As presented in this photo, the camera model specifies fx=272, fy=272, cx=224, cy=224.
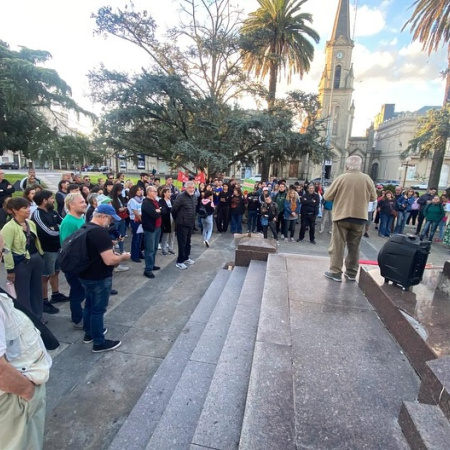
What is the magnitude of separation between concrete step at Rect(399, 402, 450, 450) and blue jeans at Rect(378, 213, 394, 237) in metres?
10.4

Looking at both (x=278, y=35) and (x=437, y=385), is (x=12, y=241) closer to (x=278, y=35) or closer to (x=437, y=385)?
(x=437, y=385)

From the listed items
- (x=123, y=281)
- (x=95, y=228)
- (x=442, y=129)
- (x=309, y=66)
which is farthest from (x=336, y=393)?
A: (x=309, y=66)

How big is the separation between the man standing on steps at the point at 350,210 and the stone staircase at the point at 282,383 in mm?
692

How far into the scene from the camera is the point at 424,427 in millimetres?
1606

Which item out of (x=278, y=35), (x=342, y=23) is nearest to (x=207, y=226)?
(x=278, y=35)

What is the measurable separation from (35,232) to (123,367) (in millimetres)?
2195

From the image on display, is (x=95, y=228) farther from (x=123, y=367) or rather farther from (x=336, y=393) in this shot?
(x=336, y=393)

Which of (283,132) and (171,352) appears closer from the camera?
(171,352)

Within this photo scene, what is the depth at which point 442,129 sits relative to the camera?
50.1 ft

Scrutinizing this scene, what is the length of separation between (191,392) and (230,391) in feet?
1.61

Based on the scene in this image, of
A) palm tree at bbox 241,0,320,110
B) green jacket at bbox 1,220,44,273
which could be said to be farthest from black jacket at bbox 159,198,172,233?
palm tree at bbox 241,0,320,110

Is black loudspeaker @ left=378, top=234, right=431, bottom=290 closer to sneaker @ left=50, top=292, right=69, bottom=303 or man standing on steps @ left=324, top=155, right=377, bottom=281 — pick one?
man standing on steps @ left=324, top=155, right=377, bottom=281

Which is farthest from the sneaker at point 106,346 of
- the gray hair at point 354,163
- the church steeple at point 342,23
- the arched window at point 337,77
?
the church steeple at point 342,23

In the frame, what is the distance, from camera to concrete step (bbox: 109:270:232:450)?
89.3 inches
